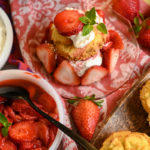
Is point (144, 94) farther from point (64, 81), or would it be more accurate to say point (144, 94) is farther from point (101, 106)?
point (64, 81)

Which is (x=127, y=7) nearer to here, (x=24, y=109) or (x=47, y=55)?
(x=47, y=55)

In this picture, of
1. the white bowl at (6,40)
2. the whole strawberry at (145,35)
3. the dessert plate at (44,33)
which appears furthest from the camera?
the whole strawberry at (145,35)

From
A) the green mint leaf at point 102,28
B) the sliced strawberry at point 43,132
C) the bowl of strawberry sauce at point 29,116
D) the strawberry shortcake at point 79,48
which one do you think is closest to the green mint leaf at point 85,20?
the strawberry shortcake at point 79,48

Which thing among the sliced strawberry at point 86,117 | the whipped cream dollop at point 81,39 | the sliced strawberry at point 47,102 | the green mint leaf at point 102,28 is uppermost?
the green mint leaf at point 102,28

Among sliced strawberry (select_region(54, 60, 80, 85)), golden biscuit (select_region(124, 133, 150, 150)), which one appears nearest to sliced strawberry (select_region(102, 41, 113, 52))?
sliced strawberry (select_region(54, 60, 80, 85))

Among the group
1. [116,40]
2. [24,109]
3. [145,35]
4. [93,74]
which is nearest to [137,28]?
[145,35]

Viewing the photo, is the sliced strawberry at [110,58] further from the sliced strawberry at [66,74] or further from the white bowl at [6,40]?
the white bowl at [6,40]

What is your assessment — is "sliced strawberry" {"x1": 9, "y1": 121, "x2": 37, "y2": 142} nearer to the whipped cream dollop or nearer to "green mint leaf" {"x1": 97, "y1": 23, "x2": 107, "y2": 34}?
the whipped cream dollop
